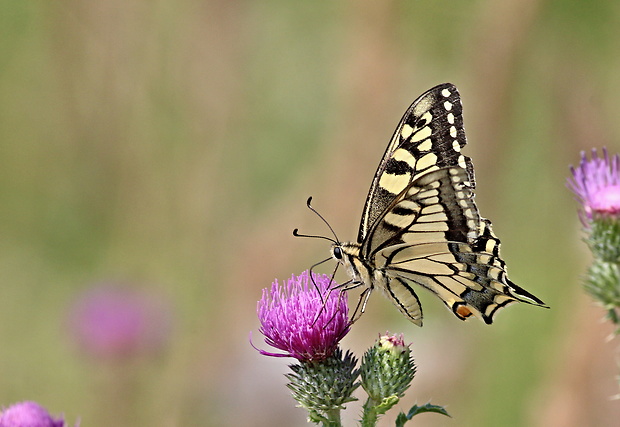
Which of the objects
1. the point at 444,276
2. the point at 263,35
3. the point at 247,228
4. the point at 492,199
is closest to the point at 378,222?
the point at 444,276

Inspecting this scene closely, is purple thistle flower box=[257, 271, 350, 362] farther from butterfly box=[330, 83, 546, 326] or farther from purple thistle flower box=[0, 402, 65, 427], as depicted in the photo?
purple thistle flower box=[0, 402, 65, 427]

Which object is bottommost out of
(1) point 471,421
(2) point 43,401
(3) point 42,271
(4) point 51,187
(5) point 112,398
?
(1) point 471,421

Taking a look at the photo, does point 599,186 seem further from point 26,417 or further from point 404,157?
point 26,417

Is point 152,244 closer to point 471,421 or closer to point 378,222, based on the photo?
point 471,421

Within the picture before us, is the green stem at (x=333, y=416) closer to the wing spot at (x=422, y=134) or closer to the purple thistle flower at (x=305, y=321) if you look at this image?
the purple thistle flower at (x=305, y=321)

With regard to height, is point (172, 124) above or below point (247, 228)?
above

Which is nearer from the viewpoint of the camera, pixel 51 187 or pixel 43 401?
pixel 43 401

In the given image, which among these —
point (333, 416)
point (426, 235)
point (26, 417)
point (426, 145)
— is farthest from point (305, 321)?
point (26, 417)
